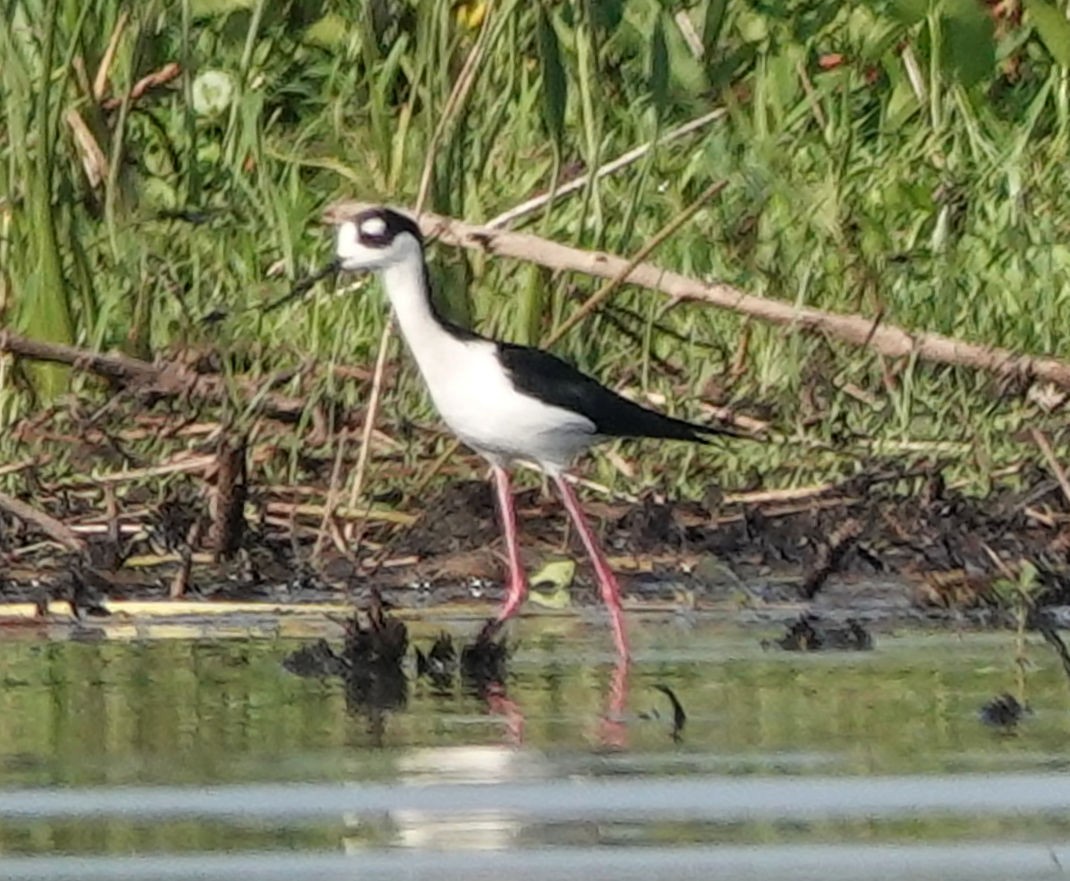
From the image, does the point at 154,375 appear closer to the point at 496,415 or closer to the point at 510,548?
the point at 496,415

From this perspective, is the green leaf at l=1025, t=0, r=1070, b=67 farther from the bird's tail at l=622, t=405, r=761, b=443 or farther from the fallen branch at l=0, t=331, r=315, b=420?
the fallen branch at l=0, t=331, r=315, b=420

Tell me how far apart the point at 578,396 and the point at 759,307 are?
3.71 feet

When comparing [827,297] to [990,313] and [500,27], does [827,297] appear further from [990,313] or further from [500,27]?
[500,27]

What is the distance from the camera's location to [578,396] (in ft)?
30.4

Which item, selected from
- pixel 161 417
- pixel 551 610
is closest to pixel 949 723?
pixel 551 610

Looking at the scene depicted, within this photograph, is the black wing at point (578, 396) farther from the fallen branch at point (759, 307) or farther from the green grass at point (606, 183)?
the green grass at point (606, 183)

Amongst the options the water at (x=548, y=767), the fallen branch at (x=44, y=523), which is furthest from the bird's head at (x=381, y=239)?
the water at (x=548, y=767)

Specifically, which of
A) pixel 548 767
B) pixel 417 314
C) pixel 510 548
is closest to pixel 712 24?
pixel 417 314

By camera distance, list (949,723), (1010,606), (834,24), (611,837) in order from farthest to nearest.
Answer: (834,24) → (1010,606) → (949,723) → (611,837)

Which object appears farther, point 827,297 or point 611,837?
point 827,297

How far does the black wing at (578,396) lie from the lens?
9.26 m

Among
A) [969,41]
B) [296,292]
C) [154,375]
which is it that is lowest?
[296,292]

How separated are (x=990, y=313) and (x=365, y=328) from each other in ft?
5.75

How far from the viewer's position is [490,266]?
11.3 metres
